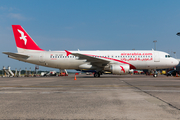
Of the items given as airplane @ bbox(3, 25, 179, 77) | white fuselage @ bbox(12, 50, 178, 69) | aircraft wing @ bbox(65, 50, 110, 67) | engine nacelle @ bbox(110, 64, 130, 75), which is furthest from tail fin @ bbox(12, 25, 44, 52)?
engine nacelle @ bbox(110, 64, 130, 75)

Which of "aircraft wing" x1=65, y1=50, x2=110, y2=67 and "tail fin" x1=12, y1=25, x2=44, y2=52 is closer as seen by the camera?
"aircraft wing" x1=65, y1=50, x2=110, y2=67

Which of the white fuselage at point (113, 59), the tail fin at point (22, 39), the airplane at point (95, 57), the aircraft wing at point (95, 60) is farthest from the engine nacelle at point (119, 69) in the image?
the tail fin at point (22, 39)

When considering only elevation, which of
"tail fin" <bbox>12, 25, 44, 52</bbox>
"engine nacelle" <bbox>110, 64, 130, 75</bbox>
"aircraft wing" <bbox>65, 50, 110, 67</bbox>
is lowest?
"engine nacelle" <bbox>110, 64, 130, 75</bbox>

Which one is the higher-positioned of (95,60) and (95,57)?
(95,57)

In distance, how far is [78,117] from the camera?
3844mm

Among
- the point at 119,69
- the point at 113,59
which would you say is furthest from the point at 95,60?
the point at 119,69

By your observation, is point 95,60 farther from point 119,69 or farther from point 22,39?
point 22,39

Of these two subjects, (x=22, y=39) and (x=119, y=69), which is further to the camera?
(x=22, y=39)

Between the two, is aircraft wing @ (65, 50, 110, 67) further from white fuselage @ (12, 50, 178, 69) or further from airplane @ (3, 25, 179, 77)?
white fuselage @ (12, 50, 178, 69)

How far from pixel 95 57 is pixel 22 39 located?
11.9m

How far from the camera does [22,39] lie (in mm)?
27125

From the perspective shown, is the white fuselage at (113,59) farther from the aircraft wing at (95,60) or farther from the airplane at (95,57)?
the aircraft wing at (95,60)

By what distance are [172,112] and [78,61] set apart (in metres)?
22.2

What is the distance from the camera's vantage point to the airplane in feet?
81.8
